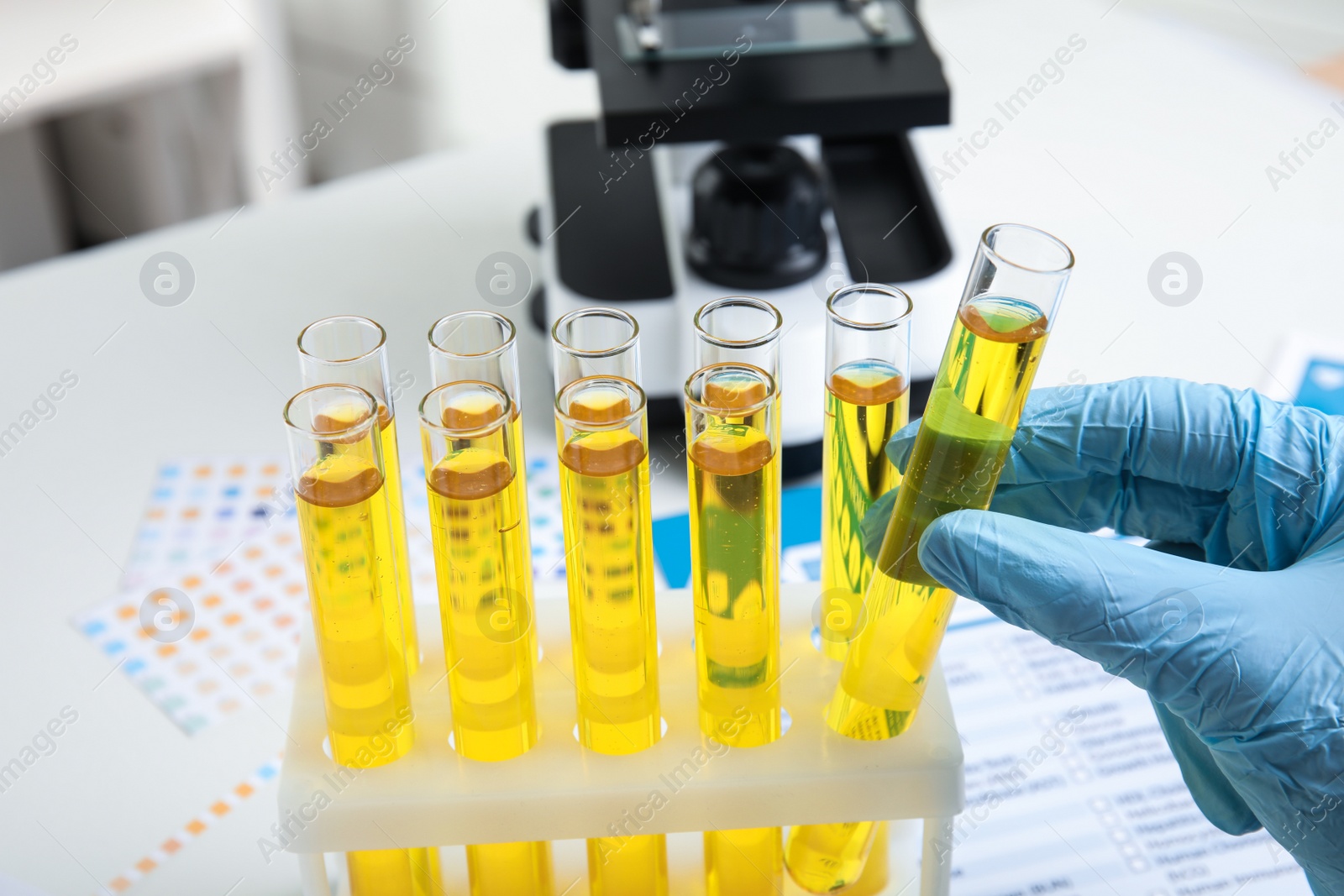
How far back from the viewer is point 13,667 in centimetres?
112

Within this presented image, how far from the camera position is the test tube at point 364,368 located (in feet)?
2.32

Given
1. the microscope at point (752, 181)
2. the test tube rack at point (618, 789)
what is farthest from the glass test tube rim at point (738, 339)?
the microscope at point (752, 181)

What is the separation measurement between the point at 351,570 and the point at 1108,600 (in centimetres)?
44

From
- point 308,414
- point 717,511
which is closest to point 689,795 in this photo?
point 717,511

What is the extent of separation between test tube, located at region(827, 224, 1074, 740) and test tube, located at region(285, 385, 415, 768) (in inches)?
10.9

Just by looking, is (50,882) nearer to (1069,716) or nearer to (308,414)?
(308,414)

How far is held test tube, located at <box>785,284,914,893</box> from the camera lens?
73 cm

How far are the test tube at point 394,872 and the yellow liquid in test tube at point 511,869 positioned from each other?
0.03m

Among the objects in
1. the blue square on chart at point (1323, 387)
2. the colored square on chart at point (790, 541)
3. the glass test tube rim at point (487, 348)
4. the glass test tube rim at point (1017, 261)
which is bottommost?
the colored square on chart at point (790, 541)

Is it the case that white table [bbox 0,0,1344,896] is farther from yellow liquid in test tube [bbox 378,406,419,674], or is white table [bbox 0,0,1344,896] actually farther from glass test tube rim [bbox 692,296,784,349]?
glass test tube rim [bbox 692,296,784,349]

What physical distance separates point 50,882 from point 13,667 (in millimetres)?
249

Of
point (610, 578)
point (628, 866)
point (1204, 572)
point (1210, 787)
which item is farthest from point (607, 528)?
point (1210, 787)

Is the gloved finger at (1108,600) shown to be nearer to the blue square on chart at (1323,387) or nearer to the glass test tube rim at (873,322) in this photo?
the glass test tube rim at (873,322)

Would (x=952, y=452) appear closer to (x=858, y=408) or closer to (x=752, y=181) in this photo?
(x=858, y=408)
